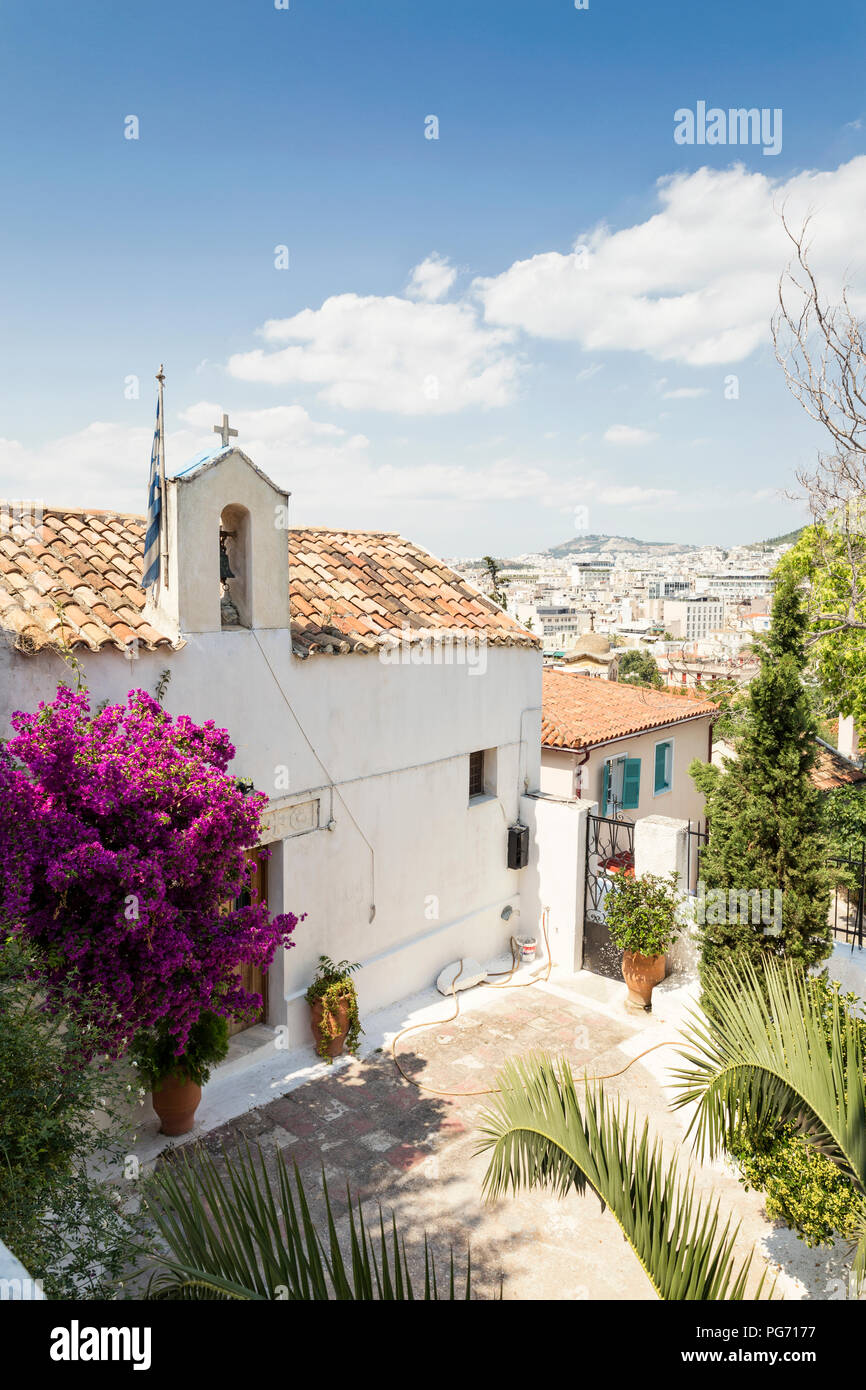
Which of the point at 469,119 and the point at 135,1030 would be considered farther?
the point at 469,119

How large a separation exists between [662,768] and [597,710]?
9.05 ft

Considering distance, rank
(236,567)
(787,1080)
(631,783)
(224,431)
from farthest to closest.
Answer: (631,783), (236,567), (224,431), (787,1080)

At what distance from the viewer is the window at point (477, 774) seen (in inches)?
446

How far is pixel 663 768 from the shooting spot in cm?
1900

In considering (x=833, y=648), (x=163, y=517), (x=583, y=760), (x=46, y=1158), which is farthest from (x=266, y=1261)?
(x=833, y=648)

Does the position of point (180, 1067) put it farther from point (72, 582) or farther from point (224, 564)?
point (224, 564)

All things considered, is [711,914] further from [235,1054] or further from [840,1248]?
[235,1054]

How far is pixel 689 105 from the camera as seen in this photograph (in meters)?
8.08

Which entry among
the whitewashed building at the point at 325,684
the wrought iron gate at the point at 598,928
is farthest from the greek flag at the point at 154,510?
the wrought iron gate at the point at 598,928

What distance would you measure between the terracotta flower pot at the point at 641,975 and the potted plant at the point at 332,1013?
333 cm

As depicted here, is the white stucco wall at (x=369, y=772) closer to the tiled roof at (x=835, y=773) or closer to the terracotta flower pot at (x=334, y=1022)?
the terracotta flower pot at (x=334, y=1022)

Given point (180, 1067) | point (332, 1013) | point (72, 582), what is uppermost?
point (72, 582)

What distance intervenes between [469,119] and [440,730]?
733 cm
